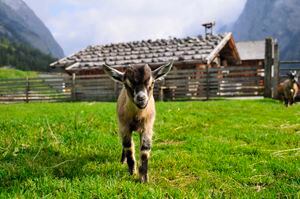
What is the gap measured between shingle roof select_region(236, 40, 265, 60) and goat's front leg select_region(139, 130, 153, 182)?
45.7 meters

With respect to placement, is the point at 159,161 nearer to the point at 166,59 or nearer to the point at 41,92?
the point at 166,59

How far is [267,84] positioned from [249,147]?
1722 centimetres

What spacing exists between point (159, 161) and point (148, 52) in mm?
26674

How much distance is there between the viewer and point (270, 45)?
24422 millimetres

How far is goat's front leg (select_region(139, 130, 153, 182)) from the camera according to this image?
5.78 metres

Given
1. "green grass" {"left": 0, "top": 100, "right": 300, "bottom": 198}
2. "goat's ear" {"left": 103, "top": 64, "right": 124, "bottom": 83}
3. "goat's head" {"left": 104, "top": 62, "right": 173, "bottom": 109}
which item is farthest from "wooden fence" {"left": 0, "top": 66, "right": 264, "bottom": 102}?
"goat's head" {"left": 104, "top": 62, "right": 173, "bottom": 109}

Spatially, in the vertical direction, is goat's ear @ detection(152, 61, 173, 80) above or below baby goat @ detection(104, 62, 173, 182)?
above

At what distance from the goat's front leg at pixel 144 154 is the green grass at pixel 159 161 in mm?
132

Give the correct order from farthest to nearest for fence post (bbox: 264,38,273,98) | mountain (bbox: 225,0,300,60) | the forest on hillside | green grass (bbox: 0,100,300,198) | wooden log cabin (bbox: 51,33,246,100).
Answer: mountain (bbox: 225,0,300,60) < the forest on hillside < wooden log cabin (bbox: 51,33,246,100) < fence post (bbox: 264,38,273,98) < green grass (bbox: 0,100,300,198)

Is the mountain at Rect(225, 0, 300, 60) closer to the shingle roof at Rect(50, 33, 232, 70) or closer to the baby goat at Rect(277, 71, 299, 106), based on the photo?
the shingle roof at Rect(50, 33, 232, 70)

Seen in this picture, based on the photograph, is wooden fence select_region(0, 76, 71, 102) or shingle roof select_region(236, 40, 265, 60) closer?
wooden fence select_region(0, 76, 71, 102)

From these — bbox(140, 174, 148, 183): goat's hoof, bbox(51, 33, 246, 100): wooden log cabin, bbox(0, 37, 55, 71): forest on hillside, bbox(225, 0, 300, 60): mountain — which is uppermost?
bbox(225, 0, 300, 60): mountain

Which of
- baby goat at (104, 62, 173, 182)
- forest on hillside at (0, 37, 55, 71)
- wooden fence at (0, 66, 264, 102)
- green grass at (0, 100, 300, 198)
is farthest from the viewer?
forest on hillside at (0, 37, 55, 71)

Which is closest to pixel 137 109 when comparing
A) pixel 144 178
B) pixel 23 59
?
pixel 144 178
